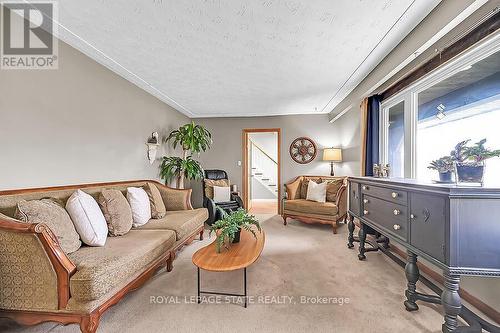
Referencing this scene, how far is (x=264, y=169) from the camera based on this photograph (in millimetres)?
8469

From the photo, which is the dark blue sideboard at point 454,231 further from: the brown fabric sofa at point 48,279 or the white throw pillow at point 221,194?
the white throw pillow at point 221,194

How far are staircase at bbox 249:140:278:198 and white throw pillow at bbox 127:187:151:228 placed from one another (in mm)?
5659

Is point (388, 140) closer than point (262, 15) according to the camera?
No

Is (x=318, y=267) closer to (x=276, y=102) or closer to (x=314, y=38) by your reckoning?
(x=314, y=38)

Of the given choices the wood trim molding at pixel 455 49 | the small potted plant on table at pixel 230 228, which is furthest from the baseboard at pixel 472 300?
the wood trim molding at pixel 455 49

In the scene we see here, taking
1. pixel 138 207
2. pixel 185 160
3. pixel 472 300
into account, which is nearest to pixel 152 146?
pixel 185 160

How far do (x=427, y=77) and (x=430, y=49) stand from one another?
0.31 m

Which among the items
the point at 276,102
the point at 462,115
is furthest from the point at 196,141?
the point at 462,115

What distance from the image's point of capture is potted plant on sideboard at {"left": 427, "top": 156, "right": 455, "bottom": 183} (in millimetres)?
1605

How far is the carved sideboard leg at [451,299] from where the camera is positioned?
1.36 meters

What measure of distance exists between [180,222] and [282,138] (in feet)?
11.8

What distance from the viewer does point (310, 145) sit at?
219 inches

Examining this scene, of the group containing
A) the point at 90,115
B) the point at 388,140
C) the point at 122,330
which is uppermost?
the point at 90,115

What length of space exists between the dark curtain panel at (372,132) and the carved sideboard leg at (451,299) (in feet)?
7.34
